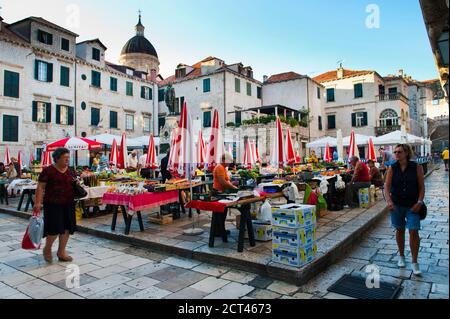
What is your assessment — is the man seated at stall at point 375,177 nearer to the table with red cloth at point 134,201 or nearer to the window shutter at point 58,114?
the table with red cloth at point 134,201

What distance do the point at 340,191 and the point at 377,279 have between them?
4706mm

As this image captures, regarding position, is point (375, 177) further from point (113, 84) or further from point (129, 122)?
point (113, 84)

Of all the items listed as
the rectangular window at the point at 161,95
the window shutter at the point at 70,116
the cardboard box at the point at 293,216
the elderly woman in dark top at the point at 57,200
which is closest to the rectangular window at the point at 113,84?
the window shutter at the point at 70,116

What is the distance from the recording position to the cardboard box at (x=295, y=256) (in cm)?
396

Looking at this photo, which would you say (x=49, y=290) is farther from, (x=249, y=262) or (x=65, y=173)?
(x=249, y=262)

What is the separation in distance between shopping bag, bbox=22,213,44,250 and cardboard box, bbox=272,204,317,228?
3.54 meters

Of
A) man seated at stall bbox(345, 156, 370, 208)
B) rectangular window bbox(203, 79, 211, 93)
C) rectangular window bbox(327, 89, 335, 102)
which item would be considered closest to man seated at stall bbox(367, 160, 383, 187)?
man seated at stall bbox(345, 156, 370, 208)

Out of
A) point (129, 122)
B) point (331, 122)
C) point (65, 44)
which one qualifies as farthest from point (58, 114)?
point (331, 122)

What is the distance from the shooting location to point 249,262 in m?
4.34

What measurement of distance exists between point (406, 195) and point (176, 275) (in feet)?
10.8

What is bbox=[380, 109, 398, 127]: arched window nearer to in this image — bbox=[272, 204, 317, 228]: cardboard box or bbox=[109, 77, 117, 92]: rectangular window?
bbox=[109, 77, 117, 92]: rectangular window

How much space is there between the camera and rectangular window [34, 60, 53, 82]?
22516 millimetres
